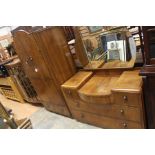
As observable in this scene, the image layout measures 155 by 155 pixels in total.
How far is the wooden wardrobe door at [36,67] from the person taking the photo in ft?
7.54

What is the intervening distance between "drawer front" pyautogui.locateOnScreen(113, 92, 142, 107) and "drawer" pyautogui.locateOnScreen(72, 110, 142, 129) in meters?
0.24

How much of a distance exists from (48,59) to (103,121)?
1003 mm

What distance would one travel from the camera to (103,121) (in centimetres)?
213

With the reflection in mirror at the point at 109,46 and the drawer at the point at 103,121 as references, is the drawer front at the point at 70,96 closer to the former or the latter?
the drawer at the point at 103,121

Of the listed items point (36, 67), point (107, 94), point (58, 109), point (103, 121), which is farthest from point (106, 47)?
point (58, 109)

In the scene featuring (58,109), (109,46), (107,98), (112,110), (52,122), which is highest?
(109,46)

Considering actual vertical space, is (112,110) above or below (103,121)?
above

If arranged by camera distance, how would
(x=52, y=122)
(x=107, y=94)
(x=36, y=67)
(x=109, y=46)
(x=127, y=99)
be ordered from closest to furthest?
(x=127, y=99) < (x=107, y=94) < (x=109, y=46) < (x=36, y=67) < (x=52, y=122)

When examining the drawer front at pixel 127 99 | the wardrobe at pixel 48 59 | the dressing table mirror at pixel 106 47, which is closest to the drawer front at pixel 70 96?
the wardrobe at pixel 48 59

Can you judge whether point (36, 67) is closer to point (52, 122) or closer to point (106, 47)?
point (52, 122)

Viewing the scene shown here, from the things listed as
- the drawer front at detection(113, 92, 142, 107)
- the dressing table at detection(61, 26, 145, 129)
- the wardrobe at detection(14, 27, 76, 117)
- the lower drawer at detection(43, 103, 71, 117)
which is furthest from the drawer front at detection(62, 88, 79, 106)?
the drawer front at detection(113, 92, 142, 107)

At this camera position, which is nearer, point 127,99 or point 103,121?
point 127,99

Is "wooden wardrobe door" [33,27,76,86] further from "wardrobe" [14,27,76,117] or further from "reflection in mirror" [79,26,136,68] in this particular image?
"reflection in mirror" [79,26,136,68]
